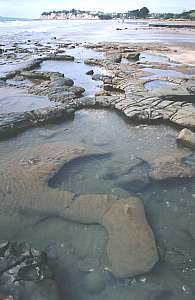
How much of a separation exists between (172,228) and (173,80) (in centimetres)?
1371

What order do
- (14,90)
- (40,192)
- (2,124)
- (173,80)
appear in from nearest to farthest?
(40,192) → (2,124) → (14,90) → (173,80)

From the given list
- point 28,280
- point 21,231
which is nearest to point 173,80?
point 21,231

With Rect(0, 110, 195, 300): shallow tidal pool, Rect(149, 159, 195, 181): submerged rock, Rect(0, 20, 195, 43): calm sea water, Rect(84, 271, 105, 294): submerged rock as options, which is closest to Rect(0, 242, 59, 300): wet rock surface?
Rect(0, 110, 195, 300): shallow tidal pool

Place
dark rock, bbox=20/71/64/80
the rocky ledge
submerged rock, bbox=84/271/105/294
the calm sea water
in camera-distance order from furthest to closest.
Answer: the calm sea water
dark rock, bbox=20/71/64/80
the rocky ledge
submerged rock, bbox=84/271/105/294

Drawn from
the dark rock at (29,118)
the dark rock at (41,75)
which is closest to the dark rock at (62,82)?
the dark rock at (41,75)

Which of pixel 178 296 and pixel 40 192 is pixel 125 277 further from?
pixel 40 192

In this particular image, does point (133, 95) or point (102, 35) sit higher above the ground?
point (102, 35)

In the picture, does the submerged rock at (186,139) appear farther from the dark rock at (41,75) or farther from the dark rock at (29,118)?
the dark rock at (41,75)

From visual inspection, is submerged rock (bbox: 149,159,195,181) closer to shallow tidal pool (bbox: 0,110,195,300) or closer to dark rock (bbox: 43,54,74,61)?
shallow tidal pool (bbox: 0,110,195,300)

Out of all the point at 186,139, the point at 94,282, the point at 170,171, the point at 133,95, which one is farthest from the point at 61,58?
the point at 94,282

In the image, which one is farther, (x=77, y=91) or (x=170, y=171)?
(x=77, y=91)

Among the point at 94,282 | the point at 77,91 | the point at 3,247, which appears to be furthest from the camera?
the point at 77,91

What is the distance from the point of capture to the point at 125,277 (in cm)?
524

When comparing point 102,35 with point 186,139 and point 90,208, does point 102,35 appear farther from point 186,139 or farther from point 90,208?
point 90,208
